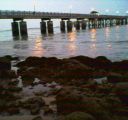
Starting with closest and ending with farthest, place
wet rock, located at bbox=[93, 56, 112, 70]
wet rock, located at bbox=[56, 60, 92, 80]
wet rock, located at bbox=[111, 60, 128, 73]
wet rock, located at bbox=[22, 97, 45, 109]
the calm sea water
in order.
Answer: wet rock, located at bbox=[22, 97, 45, 109], wet rock, located at bbox=[56, 60, 92, 80], wet rock, located at bbox=[111, 60, 128, 73], wet rock, located at bbox=[93, 56, 112, 70], the calm sea water

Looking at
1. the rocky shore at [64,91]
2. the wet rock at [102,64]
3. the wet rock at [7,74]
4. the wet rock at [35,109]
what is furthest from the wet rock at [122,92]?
the wet rock at [7,74]

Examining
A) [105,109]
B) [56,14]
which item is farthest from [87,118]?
[56,14]

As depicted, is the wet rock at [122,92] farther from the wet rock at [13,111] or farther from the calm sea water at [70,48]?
the calm sea water at [70,48]

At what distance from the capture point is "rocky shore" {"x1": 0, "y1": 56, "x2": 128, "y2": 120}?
10602mm

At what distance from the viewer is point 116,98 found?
11539 millimetres

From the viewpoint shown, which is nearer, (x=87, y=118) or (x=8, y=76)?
(x=87, y=118)

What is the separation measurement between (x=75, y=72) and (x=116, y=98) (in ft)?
19.4

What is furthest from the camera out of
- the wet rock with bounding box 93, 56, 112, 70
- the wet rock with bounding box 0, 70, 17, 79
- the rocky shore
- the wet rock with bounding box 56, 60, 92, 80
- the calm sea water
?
the calm sea water

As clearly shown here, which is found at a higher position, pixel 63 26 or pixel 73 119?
pixel 73 119

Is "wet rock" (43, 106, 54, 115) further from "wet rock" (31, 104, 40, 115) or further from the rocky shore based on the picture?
"wet rock" (31, 104, 40, 115)

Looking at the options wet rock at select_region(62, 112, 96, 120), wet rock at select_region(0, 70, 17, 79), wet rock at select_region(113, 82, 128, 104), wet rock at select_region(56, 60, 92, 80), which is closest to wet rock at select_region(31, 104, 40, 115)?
wet rock at select_region(62, 112, 96, 120)

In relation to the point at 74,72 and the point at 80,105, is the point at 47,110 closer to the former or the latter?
the point at 80,105

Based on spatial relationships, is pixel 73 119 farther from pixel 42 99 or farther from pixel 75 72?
pixel 75 72

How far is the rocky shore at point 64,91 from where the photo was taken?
10602 millimetres
